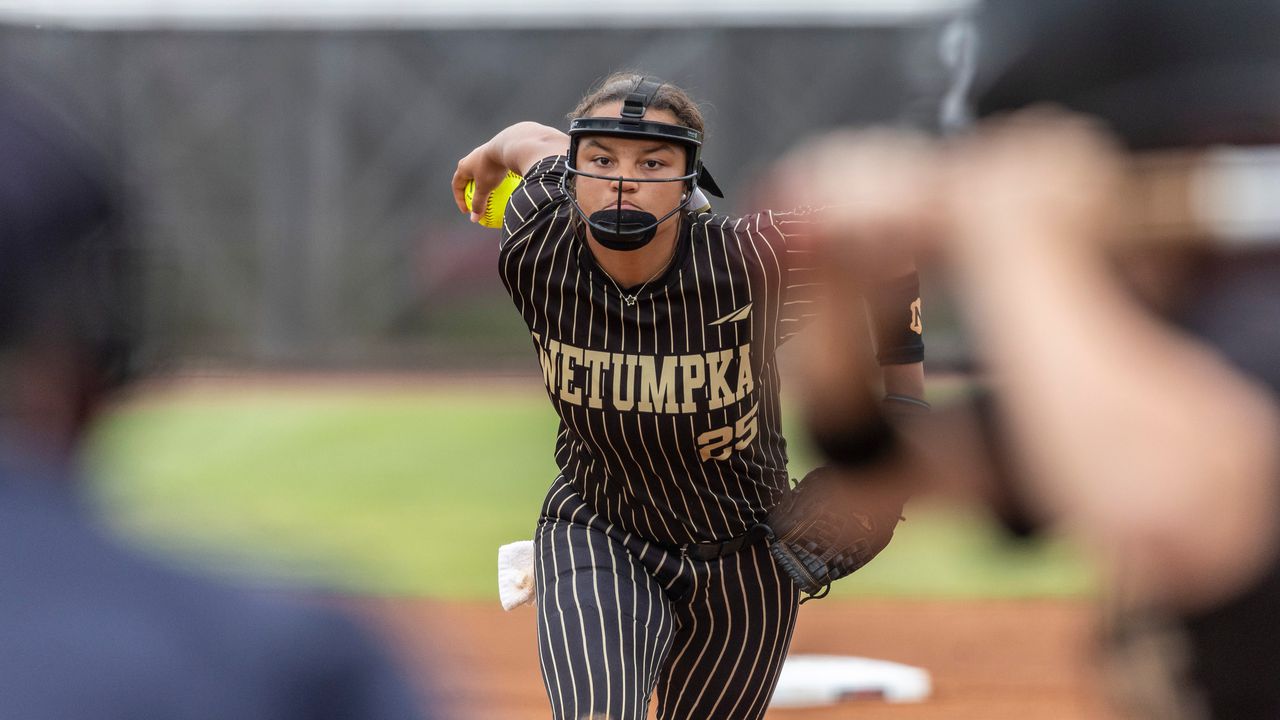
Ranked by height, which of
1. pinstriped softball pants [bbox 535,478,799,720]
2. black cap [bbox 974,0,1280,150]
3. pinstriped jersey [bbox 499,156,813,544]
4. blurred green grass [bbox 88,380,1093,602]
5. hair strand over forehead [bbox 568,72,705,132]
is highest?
hair strand over forehead [bbox 568,72,705,132]

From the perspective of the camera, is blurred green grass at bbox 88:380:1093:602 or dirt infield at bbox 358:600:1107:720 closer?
dirt infield at bbox 358:600:1107:720

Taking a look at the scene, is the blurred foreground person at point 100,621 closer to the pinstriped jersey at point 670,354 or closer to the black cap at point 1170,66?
the black cap at point 1170,66

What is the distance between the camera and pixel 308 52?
674 inches

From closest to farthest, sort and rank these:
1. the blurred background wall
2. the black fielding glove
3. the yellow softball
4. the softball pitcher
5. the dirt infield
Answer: the softball pitcher, the black fielding glove, the yellow softball, the dirt infield, the blurred background wall

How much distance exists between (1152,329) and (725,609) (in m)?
2.26

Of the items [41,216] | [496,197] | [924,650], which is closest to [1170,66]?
[41,216]

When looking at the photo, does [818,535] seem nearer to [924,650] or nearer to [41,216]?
[41,216]

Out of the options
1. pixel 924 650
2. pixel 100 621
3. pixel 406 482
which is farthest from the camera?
pixel 406 482

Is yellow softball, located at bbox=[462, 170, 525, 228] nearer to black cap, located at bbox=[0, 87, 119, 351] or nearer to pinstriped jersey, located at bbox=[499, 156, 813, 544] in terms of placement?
pinstriped jersey, located at bbox=[499, 156, 813, 544]

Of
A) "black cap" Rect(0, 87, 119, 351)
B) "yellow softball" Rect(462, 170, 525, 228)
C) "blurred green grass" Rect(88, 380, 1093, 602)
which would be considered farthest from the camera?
"blurred green grass" Rect(88, 380, 1093, 602)

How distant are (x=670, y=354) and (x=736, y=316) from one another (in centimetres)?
21

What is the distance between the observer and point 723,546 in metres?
3.46

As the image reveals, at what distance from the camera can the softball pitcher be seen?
326 cm

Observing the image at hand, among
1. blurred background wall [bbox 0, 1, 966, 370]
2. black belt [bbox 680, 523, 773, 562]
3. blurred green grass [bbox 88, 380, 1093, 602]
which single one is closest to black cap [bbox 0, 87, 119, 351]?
black belt [bbox 680, 523, 773, 562]
